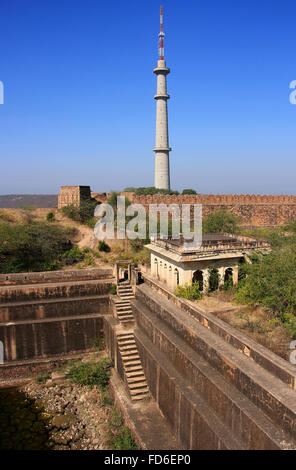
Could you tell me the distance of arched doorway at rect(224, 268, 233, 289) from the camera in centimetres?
1007

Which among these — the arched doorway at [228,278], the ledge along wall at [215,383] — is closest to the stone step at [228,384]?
the ledge along wall at [215,383]

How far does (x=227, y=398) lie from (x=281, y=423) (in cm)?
96

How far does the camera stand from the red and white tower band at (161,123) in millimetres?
20156

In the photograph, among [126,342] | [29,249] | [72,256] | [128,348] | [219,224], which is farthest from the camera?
[219,224]

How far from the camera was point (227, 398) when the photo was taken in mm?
5344

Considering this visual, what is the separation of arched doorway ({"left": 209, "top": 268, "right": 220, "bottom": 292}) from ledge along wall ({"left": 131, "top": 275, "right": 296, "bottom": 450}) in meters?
1.61

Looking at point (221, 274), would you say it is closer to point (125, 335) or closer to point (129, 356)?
point (125, 335)

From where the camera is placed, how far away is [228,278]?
10.4m

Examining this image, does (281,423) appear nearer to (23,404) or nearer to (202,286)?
(202,286)

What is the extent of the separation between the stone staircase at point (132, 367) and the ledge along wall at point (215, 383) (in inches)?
12.1

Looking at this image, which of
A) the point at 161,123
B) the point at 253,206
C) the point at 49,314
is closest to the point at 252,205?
the point at 253,206

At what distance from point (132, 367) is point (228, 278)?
383 cm

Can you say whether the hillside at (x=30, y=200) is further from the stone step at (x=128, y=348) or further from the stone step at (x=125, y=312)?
the stone step at (x=128, y=348)

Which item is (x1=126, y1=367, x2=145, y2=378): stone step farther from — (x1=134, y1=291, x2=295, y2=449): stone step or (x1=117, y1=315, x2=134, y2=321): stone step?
(x1=117, y1=315, x2=134, y2=321): stone step
